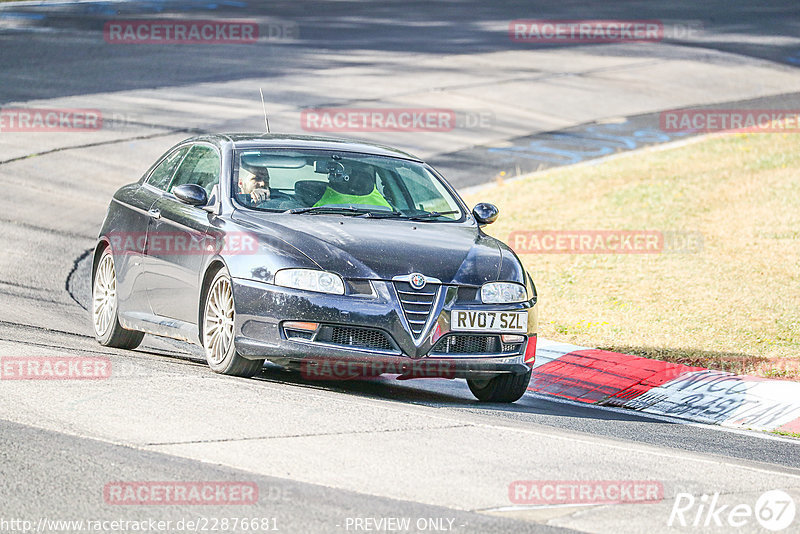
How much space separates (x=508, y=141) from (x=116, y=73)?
7.80 metres

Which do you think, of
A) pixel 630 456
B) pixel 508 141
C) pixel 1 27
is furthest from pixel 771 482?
pixel 1 27

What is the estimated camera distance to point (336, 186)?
932 centimetres

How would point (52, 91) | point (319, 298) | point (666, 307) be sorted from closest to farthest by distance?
point (319, 298)
point (666, 307)
point (52, 91)

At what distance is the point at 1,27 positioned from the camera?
29625 mm

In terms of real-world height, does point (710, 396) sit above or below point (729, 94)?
below

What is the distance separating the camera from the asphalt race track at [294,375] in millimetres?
5914

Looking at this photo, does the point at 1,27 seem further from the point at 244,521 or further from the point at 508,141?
the point at 244,521

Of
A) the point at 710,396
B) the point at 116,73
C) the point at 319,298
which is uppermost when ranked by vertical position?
the point at 116,73

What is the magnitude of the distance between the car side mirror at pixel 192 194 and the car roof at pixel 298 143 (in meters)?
0.58
